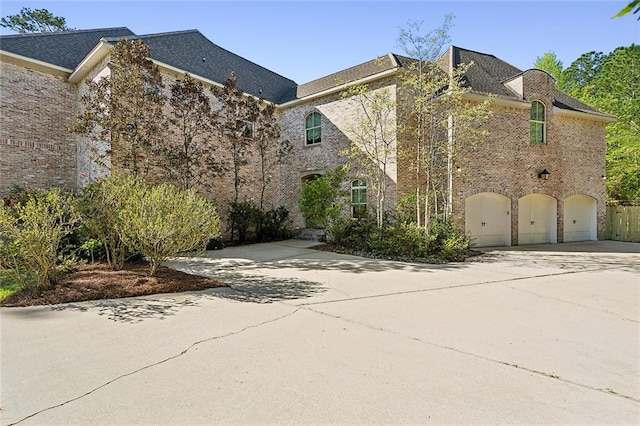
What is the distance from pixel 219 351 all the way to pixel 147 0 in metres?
7.82

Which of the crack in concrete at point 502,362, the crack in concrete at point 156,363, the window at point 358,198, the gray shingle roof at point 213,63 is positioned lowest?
the crack in concrete at point 502,362

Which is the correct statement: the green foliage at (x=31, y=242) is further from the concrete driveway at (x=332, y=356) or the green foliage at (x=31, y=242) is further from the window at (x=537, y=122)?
the window at (x=537, y=122)

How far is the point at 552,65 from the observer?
76.6 feet

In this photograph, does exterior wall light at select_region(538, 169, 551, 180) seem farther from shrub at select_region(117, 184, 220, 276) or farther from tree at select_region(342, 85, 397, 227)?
shrub at select_region(117, 184, 220, 276)

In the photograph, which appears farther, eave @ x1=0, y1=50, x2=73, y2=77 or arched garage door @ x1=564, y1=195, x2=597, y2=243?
arched garage door @ x1=564, y1=195, x2=597, y2=243

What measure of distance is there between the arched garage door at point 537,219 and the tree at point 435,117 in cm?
393

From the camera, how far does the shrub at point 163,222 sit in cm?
551

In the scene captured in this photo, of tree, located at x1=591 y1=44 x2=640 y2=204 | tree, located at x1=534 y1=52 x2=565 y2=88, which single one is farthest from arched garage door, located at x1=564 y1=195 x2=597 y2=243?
tree, located at x1=534 y1=52 x2=565 y2=88

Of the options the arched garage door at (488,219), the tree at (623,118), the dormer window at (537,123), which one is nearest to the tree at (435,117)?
the arched garage door at (488,219)

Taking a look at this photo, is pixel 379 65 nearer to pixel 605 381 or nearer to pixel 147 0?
pixel 147 0

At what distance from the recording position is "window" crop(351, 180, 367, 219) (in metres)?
12.6

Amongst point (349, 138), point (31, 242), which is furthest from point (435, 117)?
point (31, 242)

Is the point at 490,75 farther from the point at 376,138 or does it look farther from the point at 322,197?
the point at 322,197

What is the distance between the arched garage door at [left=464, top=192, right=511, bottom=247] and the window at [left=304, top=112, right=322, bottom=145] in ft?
21.3
